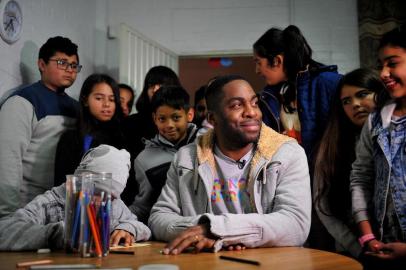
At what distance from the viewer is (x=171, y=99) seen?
250 cm

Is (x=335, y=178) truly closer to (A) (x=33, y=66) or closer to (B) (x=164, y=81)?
(B) (x=164, y=81)

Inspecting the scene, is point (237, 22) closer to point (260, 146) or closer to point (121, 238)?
point (260, 146)

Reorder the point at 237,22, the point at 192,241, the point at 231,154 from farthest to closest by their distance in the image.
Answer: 1. the point at 237,22
2. the point at 231,154
3. the point at 192,241

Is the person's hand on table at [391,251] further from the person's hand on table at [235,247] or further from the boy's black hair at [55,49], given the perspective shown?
the boy's black hair at [55,49]

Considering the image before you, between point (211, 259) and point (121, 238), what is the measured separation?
46 cm

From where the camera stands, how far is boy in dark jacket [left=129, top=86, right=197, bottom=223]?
225 cm

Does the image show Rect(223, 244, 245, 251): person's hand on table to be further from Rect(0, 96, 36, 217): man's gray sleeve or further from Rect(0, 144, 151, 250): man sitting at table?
Rect(0, 96, 36, 217): man's gray sleeve

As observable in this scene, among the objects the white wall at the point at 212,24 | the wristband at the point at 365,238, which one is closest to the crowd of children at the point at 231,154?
the wristband at the point at 365,238

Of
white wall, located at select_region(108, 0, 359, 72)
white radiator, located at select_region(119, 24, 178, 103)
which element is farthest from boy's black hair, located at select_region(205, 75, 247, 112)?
white wall, located at select_region(108, 0, 359, 72)

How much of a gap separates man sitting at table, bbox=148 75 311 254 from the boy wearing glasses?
1.06 m

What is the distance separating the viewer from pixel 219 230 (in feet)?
4.64

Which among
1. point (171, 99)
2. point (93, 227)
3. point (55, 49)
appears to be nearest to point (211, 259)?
point (93, 227)

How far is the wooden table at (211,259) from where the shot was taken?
114cm

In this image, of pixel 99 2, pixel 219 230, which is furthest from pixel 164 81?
pixel 99 2
